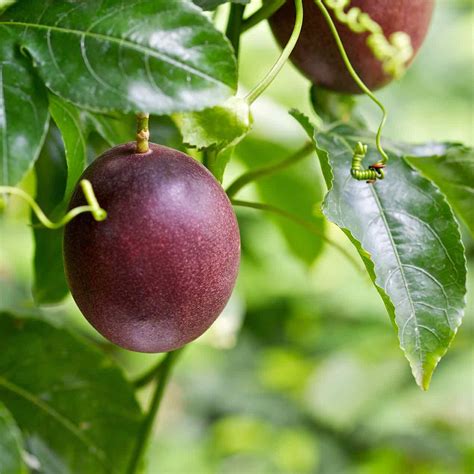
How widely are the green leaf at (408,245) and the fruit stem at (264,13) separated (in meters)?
0.08

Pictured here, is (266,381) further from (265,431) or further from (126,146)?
(126,146)

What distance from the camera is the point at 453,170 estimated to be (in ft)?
1.79

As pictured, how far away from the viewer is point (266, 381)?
167 cm

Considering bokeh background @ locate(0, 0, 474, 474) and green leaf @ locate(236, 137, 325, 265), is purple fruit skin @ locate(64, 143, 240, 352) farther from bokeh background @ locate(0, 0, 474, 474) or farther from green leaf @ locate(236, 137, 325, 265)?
bokeh background @ locate(0, 0, 474, 474)

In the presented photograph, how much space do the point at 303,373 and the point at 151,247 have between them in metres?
1.36

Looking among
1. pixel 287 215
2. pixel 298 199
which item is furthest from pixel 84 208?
pixel 298 199

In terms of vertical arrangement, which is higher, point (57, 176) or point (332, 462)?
point (57, 176)

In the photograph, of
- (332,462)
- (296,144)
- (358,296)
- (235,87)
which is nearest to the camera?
(235,87)

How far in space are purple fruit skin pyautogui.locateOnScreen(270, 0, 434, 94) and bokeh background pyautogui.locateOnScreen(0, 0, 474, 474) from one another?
2.37 ft

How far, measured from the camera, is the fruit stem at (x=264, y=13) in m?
0.47

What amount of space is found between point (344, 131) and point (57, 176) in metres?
0.21

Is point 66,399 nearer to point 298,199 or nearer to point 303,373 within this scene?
point 298,199

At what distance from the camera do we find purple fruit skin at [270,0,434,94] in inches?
19.3

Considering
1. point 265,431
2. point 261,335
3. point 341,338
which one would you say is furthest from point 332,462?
point 261,335
